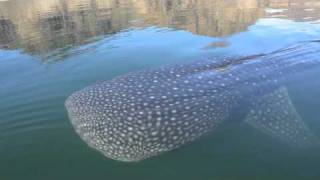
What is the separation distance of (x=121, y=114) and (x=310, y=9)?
19371 mm

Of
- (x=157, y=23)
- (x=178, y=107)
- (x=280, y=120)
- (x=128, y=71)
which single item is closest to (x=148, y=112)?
(x=178, y=107)

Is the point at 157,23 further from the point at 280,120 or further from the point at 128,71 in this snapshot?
the point at 280,120

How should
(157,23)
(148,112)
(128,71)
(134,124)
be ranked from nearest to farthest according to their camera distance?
(134,124), (148,112), (128,71), (157,23)

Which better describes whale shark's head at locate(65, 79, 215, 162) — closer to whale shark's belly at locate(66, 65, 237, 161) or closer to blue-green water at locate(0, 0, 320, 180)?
whale shark's belly at locate(66, 65, 237, 161)

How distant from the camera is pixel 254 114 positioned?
9922mm

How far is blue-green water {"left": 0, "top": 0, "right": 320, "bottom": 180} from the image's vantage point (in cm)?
866

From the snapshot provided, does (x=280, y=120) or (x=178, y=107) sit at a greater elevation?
(x=178, y=107)

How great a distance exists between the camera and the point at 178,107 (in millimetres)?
9242

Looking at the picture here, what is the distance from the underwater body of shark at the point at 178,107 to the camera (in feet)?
28.5

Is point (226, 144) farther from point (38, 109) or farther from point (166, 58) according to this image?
point (166, 58)

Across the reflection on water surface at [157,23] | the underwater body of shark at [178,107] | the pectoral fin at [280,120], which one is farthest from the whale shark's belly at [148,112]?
the reflection on water surface at [157,23]

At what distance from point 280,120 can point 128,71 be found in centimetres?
598

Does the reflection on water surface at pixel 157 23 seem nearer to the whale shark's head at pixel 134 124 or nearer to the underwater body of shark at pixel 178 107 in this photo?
the underwater body of shark at pixel 178 107

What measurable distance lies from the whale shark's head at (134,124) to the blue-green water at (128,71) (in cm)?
22
